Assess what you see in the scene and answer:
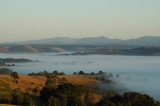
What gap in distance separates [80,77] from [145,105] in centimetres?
6991

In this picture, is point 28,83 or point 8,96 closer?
point 8,96

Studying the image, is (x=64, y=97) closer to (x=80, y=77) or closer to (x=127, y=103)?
(x=127, y=103)

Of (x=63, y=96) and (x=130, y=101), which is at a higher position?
(x=63, y=96)

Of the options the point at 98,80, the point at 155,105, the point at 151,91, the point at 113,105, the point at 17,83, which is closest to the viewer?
the point at 113,105

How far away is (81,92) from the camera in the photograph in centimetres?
7075

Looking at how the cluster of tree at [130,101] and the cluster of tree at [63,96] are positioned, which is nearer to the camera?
the cluster of tree at [130,101]

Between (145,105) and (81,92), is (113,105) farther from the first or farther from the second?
(81,92)

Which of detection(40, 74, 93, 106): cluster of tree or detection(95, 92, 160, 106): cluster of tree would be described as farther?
detection(40, 74, 93, 106): cluster of tree

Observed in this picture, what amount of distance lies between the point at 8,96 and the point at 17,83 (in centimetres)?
3110

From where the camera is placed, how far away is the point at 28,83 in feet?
310

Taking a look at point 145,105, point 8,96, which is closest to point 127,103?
point 145,105

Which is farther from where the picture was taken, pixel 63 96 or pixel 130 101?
pixel 63 96

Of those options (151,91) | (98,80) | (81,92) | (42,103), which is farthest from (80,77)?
(42,103)

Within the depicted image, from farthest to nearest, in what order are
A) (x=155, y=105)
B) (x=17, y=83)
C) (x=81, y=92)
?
(x=17, y=83)
(x=81, y=92)
(x=155, y=105)
